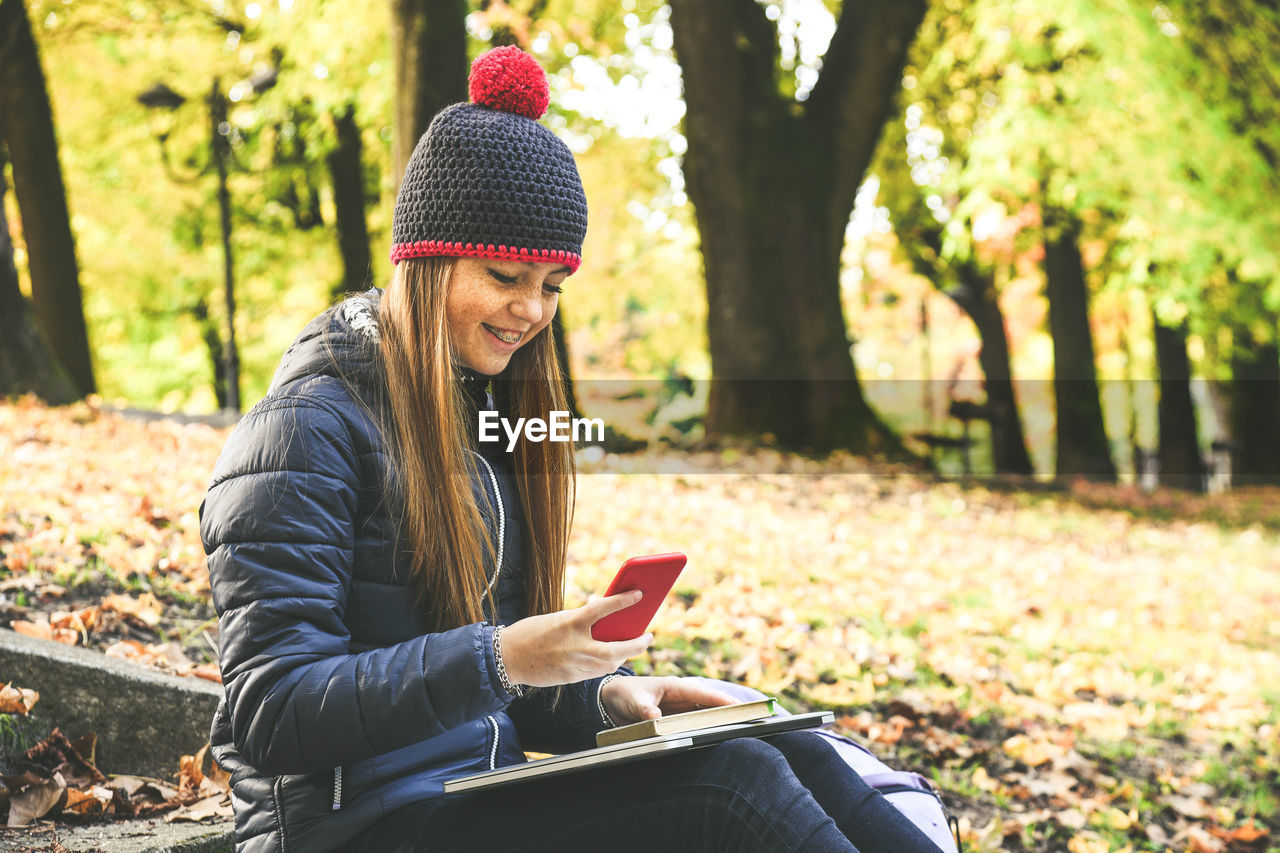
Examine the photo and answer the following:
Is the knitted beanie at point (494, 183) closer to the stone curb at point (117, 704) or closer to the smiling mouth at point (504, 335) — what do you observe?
the smiling mouth at point (504, 335)

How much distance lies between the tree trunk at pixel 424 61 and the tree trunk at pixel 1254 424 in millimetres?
15610

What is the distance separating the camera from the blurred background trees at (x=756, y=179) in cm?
1010

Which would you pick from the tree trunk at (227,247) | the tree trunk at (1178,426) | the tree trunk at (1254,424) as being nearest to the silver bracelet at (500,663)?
the tree trunk at (227,247)

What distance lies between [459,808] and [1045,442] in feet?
130

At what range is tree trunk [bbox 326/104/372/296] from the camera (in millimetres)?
14406

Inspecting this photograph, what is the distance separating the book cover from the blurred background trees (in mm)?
5016

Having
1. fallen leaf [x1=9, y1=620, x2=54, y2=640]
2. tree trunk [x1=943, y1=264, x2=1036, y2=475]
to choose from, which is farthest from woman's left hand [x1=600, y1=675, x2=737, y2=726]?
tree trunk [x1=943, y1=264, x2=1036, y2=475]

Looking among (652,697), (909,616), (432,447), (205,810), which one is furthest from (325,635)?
(909,616)

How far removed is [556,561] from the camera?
90.9 inches

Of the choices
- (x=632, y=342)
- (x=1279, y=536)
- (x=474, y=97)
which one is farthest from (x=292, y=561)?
(x=632, y=342)

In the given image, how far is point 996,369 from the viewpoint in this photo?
16797mm

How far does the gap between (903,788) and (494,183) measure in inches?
64.9

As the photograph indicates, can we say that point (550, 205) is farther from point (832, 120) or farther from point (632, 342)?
point (632, 342)

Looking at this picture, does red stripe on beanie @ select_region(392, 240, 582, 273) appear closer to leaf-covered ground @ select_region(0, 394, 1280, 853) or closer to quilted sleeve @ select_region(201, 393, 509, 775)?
quilted sleeve @ select_region(201, 393, 509, 775)
